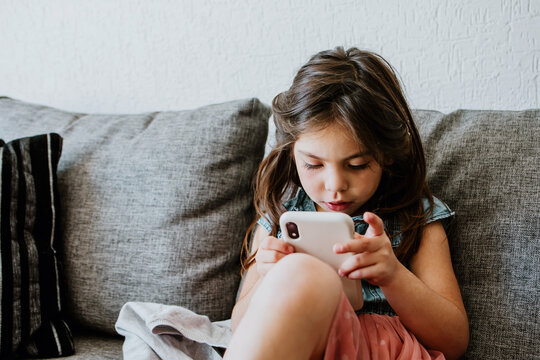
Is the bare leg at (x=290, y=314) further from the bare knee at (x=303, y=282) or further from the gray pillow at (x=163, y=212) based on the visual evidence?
the gray pillow at (x=163, y=212)

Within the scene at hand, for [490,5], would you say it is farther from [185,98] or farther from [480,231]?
[185,98]

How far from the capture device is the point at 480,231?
3.02ft

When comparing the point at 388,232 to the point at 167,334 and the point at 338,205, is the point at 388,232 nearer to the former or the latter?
the point at 338,205

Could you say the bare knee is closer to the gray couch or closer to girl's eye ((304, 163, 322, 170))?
girl's eye ((304, 163, 322, 170))

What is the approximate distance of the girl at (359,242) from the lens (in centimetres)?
66

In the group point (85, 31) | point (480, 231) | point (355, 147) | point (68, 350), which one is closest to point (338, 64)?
point (355, 147)

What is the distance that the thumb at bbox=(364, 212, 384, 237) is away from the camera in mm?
751

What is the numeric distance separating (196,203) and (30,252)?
37 cm

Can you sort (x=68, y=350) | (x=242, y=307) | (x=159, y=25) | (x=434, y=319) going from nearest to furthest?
1. (x=434, y=319)
2. (x=242, y=307)
3. (x=68, y=350)
4. (x=159, y=25)

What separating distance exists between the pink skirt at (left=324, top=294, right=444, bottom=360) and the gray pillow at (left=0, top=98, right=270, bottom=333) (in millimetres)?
372

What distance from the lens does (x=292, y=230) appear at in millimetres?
798

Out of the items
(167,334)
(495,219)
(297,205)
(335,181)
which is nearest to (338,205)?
(335,181)

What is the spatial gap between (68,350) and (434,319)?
0.74 meters

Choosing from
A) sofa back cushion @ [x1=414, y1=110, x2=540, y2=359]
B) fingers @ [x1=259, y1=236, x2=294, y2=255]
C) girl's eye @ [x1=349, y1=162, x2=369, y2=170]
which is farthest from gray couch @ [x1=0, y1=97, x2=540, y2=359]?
fingers @ [x1=259, y1=236, x2=294, y2=255]
